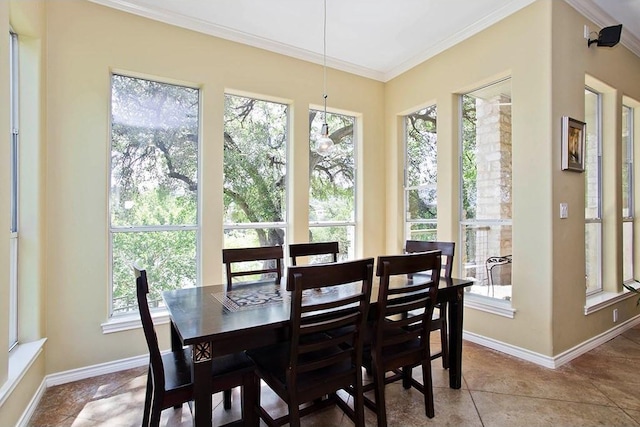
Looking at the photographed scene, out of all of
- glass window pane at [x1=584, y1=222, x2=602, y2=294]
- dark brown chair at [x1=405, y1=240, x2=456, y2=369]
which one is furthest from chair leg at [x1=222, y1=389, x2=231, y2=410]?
glass window pane at [x1=584, y1=222, x2=602, y2=294]

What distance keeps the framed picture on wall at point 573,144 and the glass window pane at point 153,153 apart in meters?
3.26

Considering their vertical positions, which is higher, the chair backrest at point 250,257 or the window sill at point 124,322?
the chair backrest at point 250,257

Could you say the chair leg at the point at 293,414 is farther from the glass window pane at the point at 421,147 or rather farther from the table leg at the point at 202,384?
the glass window pane at the point at 421,147

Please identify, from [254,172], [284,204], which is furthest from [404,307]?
[254,172]

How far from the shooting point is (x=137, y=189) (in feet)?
9.66

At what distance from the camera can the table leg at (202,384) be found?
148 centimetres

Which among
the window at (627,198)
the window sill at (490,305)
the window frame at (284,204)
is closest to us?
the window sill at (490,305)

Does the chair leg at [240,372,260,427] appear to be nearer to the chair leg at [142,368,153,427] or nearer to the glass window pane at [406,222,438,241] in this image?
the chair leg at [142,368,153,427]

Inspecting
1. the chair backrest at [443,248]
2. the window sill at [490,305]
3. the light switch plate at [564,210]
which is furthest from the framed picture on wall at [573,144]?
the window sill at [490,305]

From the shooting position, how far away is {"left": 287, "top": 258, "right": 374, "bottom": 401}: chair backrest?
1563mm

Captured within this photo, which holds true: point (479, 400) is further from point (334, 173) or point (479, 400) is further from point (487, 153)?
point (334, 173)

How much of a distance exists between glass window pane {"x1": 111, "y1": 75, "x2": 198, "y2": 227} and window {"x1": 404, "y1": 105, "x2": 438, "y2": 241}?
8.41ft

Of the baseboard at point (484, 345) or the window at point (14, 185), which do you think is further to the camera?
the baseboard at point (484, 345)

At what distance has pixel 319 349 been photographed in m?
1.62
